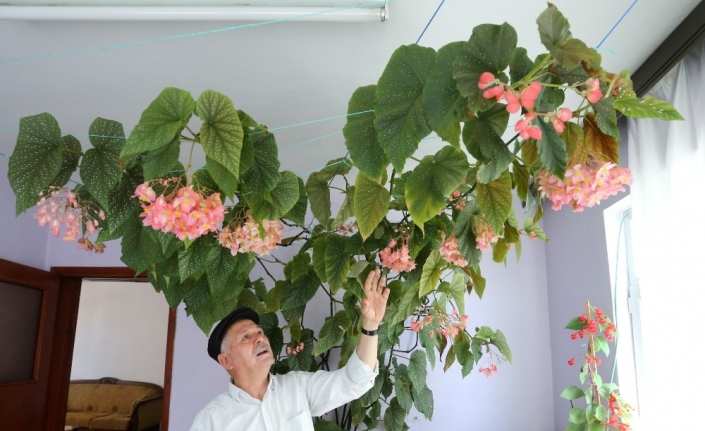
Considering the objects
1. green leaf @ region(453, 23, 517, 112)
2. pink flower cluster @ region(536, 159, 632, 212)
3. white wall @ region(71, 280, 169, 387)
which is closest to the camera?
green leaf @ region(453, 23, 517, 112)

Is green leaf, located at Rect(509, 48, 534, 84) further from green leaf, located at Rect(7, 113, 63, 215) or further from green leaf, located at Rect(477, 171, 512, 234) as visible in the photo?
green leaf, located at Rect(7, 113, 63, 215)

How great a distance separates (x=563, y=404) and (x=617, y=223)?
111 centimetres

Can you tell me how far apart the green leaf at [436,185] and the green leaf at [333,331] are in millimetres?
1249

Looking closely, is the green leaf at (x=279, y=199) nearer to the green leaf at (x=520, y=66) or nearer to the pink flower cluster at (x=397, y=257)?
the pink flower cluster at (x=397, y=257)

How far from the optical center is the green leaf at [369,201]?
1.43 m

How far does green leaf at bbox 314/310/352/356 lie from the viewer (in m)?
2.46

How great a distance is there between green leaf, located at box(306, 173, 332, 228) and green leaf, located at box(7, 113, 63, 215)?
83cm

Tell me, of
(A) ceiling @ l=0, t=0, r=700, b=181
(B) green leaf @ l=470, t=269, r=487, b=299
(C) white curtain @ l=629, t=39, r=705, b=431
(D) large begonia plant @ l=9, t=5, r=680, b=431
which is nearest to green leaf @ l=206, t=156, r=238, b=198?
(D) large begonia plant @ l=9, t=5, r=680, b=431

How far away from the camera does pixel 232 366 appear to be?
6.88 feet

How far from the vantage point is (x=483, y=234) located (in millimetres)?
1544

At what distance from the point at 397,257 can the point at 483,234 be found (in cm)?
32

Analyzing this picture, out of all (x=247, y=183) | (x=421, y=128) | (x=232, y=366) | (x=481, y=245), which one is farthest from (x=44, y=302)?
(x=421, y=128)

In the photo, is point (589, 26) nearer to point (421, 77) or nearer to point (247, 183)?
point (421, 77)

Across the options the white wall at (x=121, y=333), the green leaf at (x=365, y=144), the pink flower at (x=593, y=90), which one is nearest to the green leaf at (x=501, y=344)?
the green leaf at (x=365, y=144)
